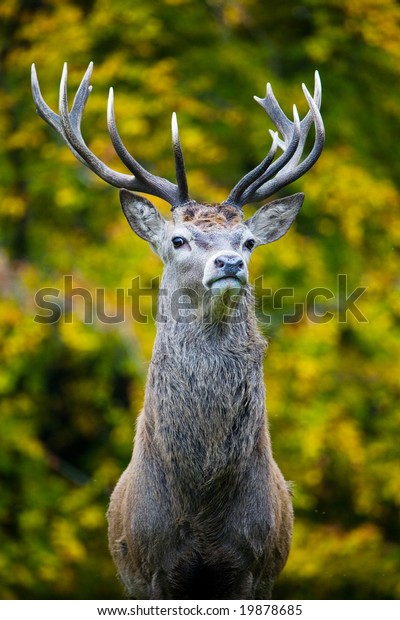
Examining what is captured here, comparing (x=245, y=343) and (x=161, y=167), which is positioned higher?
(x=161, y=167)

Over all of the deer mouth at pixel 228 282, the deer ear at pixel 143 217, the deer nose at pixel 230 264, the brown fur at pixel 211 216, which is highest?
the deer ear at pixel 143 217

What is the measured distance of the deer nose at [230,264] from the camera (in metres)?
4.98

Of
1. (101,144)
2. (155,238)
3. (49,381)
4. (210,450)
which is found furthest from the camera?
(49,381)

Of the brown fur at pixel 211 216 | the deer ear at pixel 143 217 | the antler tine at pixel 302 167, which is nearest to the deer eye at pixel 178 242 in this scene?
the brown fur at pixel 211 216

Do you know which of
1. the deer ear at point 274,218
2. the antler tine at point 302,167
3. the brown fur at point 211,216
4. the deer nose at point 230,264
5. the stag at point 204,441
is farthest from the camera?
the deer ear at point 274,218

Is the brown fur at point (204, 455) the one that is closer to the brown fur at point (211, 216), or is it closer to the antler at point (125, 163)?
the brown fur at point (211, 216)

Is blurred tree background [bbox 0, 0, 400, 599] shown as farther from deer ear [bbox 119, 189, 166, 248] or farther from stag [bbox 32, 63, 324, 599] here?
stag [bbox 32, 63, 324, 599]

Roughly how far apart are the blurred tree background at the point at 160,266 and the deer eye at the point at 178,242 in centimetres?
554

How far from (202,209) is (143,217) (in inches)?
18.4

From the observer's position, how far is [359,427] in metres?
12.3

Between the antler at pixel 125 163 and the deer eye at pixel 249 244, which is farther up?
the antler at pixel 125 163
